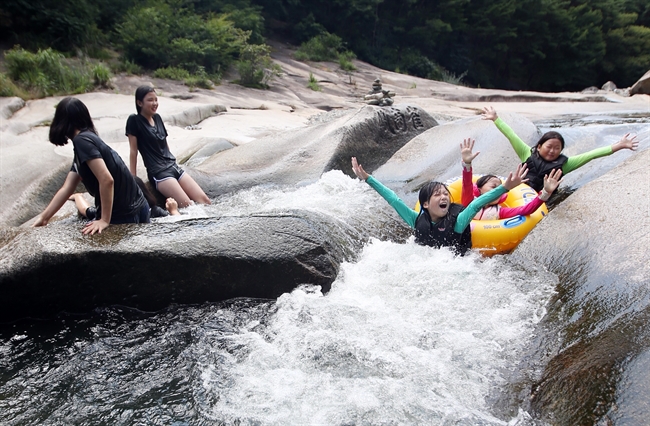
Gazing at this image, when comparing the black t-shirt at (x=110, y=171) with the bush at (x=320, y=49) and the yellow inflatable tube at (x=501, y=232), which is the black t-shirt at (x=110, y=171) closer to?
the yellow inflatable tube at (x=501, y=232)

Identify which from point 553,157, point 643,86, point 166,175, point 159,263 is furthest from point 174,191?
point 643,86

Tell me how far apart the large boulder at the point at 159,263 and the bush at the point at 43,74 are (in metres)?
8.72

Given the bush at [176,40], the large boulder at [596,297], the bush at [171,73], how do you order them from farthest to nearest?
the bush at [176,40], the bush at [171,73], the large boulder at [596,297]

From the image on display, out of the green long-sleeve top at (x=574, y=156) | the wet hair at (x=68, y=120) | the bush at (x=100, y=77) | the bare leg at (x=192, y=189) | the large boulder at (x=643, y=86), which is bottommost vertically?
the large boulder at (x=643, y=86)

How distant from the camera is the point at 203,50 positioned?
1623cm

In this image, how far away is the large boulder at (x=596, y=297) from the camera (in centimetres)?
226

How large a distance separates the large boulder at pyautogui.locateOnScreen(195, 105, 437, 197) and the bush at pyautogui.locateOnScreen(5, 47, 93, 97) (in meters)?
6.17

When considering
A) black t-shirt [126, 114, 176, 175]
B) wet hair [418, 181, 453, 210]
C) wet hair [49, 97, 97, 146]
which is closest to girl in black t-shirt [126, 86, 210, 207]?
black t-shirt [126, 114, 176, 175]

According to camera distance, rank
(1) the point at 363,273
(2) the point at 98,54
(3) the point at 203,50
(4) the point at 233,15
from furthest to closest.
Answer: (4) the point at 233,15 < (3) the point at 203,50 < (2) the point at 98,54 < (1) the point at 363,273

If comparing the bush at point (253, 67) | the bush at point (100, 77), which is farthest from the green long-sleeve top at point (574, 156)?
the bush at point (253, 67)

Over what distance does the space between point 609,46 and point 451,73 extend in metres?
11.4

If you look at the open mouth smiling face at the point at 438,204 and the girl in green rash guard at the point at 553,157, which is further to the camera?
the girl in green rash guard at the point at 553,157

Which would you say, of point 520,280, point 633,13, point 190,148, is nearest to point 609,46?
point 633,13

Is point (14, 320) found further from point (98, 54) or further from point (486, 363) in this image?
point (98, 54)
